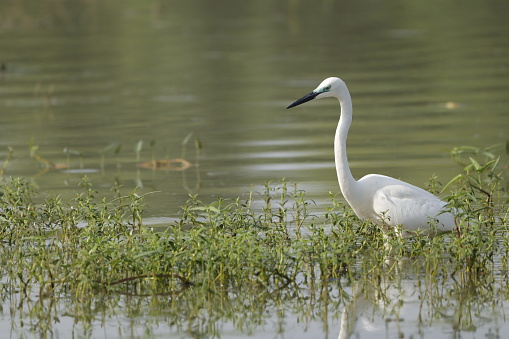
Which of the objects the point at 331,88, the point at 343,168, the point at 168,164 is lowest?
the point at 343,168

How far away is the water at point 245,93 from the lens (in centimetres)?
1202

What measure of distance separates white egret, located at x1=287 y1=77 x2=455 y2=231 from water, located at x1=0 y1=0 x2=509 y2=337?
1.53 metres

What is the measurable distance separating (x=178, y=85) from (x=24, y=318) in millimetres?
13102

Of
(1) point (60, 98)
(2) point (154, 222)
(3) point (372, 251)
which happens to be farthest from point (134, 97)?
(3) point (372, 251)

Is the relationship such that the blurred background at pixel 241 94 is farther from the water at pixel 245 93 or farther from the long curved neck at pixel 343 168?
the long curved neck at pixel 343 168

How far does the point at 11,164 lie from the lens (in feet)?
42.4

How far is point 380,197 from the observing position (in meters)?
8.20

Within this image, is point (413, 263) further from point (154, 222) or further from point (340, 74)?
point (340, 74)

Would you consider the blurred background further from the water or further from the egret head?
the egret head

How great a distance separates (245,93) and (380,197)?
9.94m

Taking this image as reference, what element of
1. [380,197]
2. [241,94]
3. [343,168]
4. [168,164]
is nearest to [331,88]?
[343,168]

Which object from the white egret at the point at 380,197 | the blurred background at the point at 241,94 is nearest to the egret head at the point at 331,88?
the white egret at the point at 380,197

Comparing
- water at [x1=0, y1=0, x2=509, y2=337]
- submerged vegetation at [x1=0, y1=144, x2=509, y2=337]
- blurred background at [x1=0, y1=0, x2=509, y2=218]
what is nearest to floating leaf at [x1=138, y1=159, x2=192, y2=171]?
blurred background at [x1=0, y1=0, x2=509, y2=218]

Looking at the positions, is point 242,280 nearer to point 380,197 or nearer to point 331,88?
point 380,197
